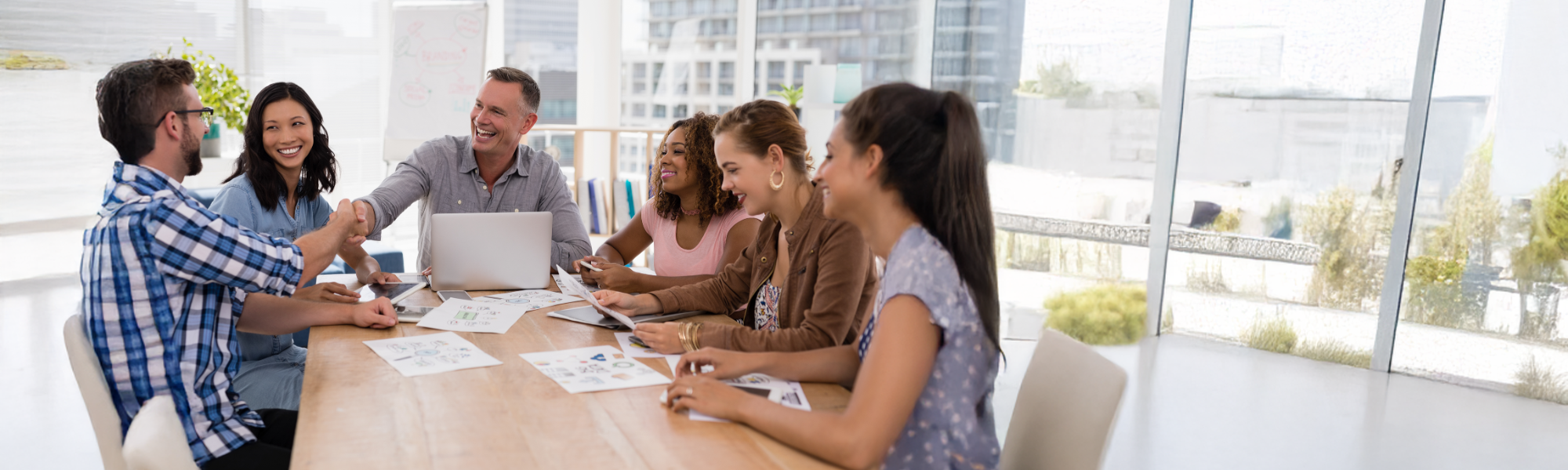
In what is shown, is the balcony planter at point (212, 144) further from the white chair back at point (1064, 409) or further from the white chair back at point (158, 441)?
the white chair back at point (1064, 409)

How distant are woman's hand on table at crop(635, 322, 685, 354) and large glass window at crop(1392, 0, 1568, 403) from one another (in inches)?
159

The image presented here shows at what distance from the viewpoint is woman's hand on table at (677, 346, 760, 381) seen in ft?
5.27

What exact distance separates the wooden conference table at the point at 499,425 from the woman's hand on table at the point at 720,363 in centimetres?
7

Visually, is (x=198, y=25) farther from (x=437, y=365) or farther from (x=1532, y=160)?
(x=1532, y=160)

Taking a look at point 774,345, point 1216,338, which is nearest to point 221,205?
point 774,345

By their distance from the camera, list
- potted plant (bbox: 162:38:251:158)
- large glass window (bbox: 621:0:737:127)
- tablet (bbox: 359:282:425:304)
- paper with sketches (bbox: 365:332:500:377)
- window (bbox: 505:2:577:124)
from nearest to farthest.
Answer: paper with sketches (bbox: 365:332:500:377), tablet (bbox: 359:282:425:304), potted plant (bbox: 162:38:251:158), large glass window (bbox: 621:0:737:127), window (bbox: 505:2:577:124)

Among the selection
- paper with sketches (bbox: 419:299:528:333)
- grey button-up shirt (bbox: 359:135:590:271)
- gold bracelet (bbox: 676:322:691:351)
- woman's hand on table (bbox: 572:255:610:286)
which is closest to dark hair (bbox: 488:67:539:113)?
grey button-up shirt (bbox: 359:135:590:271)

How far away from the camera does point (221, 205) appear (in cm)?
245

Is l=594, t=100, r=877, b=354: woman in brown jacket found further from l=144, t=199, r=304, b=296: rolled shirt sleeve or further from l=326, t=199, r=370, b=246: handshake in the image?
l=144, t=199, r=304, b=296: rolled shirt sleeve

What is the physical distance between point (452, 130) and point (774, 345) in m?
4.56

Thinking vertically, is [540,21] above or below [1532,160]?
above

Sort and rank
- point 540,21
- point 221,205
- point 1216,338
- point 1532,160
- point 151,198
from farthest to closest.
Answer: point 540,21 < point 1216,338 < point 1532,160 < point 221,205 < point 151,198

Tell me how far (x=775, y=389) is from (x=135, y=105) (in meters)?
1.26

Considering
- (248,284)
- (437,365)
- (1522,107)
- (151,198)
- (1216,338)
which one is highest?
(1522,107)
